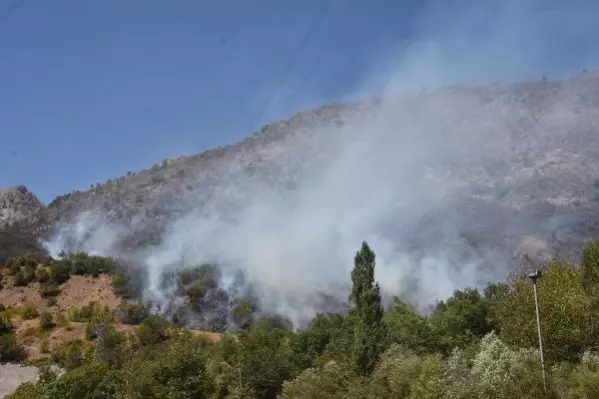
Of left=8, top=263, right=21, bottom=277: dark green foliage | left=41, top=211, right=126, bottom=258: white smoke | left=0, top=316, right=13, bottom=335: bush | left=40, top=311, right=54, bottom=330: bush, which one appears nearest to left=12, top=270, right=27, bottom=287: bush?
left=8, top=263, right=21, bottom=277: dark green foliage

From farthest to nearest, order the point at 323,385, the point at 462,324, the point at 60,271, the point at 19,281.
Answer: the point at 60,271 → the point at 19,281 → the point at 462,324 → the point at 323,385

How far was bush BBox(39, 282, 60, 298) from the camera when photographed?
389 feet

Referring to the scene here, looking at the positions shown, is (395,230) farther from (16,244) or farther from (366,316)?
(366,316)

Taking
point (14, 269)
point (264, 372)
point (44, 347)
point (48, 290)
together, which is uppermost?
point (14, 269)

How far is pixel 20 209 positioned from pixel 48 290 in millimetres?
76712

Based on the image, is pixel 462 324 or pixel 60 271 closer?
pixel 462 324

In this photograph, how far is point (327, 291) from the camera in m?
132

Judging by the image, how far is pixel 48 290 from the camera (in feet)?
388

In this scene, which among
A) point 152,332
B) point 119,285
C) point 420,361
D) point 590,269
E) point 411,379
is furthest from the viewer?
point 119,285

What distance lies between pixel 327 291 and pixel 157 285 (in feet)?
125

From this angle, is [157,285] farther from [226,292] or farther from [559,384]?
[559,384]

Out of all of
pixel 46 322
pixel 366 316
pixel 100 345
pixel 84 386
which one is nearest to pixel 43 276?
pixel 46 322

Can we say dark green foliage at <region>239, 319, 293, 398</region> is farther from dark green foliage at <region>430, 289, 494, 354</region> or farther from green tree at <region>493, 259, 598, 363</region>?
green tree at <region>493, 259, 598, 363</region>

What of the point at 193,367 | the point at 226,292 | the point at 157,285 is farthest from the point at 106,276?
the point at 193,367
